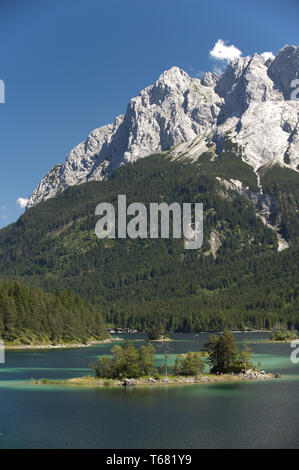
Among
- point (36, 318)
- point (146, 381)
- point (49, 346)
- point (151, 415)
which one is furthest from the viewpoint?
point (49, 346)

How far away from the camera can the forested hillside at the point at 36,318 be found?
6344 inches

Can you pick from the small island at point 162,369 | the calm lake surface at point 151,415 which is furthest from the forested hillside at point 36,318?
the small island at point 162,369

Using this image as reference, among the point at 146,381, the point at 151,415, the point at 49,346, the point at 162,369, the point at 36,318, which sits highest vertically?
the point at 36,318

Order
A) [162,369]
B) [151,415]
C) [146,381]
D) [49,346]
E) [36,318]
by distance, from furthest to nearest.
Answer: [49,346]
[36,318]
[162,369]
[146,381]
[151,415]

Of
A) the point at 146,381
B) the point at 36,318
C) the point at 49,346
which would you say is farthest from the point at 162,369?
the point at 36,318

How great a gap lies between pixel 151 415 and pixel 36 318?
102 m

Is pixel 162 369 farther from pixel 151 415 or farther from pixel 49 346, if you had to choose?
pixel 49 346

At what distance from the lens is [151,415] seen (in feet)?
240

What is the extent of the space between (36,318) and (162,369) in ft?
232

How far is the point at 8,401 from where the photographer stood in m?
81.8

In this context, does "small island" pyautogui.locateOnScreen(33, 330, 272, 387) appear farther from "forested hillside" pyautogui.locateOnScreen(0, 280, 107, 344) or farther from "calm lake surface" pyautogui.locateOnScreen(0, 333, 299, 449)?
"forested hillside" pyautogui.locateOnScreen(0, 280, 107, 344)

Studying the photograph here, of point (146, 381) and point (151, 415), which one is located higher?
point (146, 381)

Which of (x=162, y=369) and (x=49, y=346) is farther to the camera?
(x=49, y=346)
